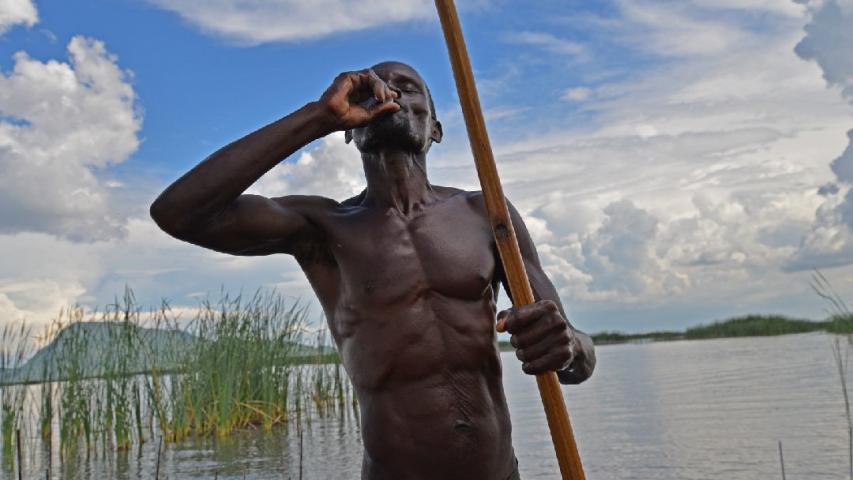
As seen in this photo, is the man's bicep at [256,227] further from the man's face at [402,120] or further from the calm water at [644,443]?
the calm water at [644,443]

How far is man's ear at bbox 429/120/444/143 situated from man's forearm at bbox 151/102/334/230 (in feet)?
1.80

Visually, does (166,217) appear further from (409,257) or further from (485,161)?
(485,161)

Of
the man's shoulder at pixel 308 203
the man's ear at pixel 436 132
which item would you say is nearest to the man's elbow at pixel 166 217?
the man's shoulder at pixel 308 203

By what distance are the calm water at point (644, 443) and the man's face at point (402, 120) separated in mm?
4761

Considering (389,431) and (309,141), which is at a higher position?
(309,141)

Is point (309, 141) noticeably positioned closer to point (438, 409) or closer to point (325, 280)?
point (325, 280)

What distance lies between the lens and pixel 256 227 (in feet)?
7.16

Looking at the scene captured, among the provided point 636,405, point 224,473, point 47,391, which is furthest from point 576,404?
point 47,391

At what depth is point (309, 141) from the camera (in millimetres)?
1955

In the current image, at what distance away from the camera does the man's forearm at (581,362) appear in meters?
2.02

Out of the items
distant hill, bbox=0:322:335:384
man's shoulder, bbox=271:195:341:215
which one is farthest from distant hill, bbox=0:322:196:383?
man's shoulder, bbox=271:195:341:215

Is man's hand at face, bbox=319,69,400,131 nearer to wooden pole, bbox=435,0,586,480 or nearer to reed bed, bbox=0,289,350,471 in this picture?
wooden pole, bbox=435,0,586,480

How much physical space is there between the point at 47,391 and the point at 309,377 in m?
4.89

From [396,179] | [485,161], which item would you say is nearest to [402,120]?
[396,179]
